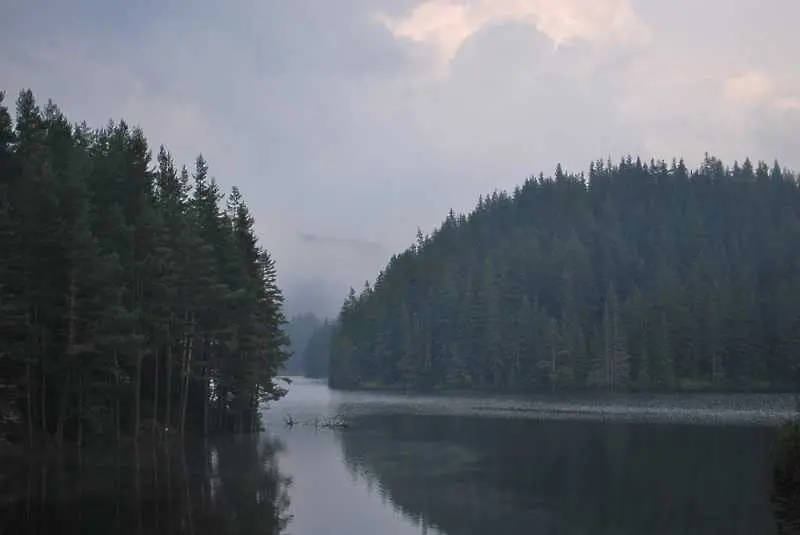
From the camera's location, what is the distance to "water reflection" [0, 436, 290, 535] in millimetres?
23766

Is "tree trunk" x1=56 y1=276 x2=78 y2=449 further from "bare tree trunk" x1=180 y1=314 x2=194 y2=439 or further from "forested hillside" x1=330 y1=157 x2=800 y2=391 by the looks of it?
"forested hillside" x1=330 y1=157 x2=800 y2=391

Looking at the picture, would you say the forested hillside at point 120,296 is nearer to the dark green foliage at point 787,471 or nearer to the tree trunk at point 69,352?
the tree trunk at point 69,352

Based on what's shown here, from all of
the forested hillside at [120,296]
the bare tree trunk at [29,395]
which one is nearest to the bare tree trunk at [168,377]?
the forested hillside at [120,296]

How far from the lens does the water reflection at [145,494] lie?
936 inches

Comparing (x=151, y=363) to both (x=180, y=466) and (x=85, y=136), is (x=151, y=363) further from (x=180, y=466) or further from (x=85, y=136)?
(x=85, y=136)

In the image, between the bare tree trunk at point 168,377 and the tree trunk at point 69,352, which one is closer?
the tree trunk at point 69,352

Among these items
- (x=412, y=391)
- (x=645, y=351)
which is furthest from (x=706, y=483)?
(x=412, y=391)

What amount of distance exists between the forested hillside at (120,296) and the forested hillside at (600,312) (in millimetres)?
75750

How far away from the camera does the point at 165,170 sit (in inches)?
2657

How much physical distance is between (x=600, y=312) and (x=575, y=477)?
123519mm

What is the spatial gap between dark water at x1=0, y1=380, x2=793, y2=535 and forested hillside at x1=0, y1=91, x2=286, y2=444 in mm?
4105

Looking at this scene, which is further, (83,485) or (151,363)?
(151,363)

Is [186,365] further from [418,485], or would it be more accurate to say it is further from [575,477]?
[575,477]

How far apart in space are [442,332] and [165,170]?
100 m
